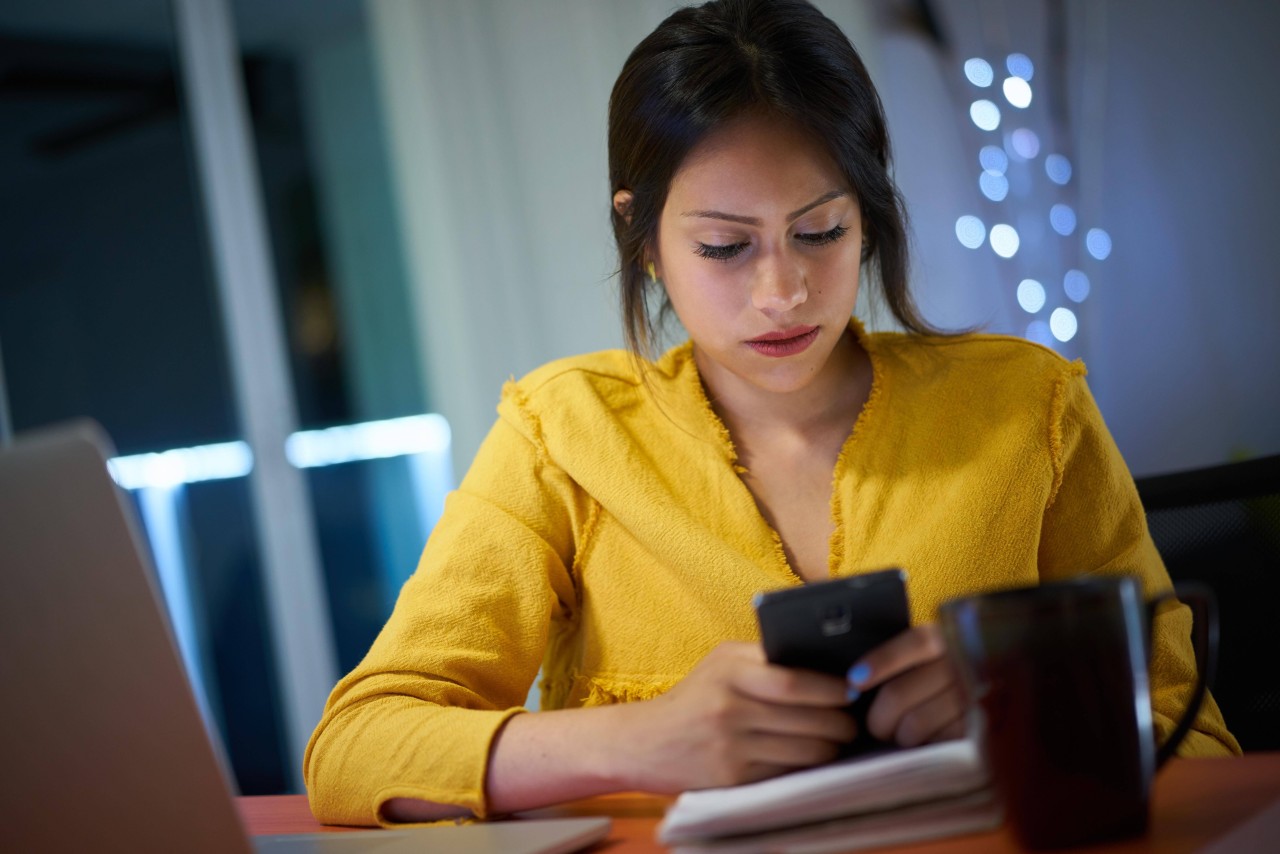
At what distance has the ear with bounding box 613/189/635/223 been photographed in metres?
1.24

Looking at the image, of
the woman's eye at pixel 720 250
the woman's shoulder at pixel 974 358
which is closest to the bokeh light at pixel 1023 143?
the woman's shoulder at pixel 974 358

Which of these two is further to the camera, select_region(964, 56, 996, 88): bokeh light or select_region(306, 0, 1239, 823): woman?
select_region(964, 56, 996, 88): bokeh light

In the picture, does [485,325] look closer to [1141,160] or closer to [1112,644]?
[1141,160]

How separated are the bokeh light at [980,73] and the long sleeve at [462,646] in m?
1.14

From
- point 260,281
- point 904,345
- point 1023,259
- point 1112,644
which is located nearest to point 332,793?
point 1112,644

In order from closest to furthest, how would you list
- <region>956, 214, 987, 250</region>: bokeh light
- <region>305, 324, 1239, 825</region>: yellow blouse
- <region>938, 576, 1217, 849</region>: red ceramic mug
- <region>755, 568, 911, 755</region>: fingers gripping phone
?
<region>938, 576, 1217, 849</region>: red ceramic mug
<region>755, 568, 911, 755</region>: fingers gripping phone
<region>305, 324, 1239, 825</region>: yellow blouse
<region>956, 214, 987, 250</region>: bokeh light

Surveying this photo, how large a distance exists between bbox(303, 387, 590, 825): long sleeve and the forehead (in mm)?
300

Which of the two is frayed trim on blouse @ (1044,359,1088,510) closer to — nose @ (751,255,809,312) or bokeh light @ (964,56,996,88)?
nose @ (751,255,809,312)

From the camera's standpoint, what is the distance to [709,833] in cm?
62

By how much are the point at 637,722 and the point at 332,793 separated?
0.27 meters

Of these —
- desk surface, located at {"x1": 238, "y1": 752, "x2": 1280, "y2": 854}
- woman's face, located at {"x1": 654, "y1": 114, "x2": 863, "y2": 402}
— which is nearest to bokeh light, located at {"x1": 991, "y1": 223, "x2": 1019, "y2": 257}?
woman's face, located at {"x1": 654, "y1": 114, "x2": 863, "y2": 402}

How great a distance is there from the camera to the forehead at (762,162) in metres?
1.10

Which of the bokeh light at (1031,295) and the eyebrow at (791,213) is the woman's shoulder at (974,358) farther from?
the bokeh light at (1031,295)

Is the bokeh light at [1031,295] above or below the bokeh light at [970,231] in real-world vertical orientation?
below
